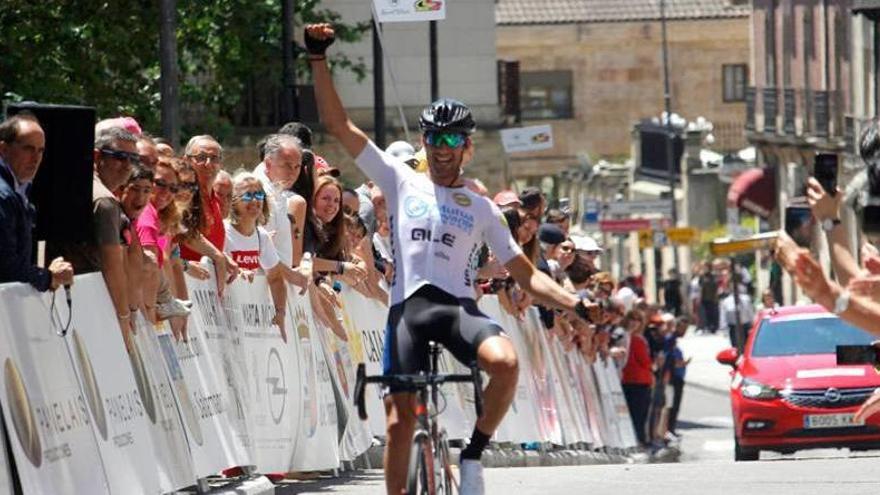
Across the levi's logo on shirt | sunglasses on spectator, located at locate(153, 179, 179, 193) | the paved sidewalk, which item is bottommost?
the paved sidewalk

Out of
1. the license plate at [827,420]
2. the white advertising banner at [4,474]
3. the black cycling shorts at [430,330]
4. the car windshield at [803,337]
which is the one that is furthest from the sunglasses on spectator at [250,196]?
the car windshield at [803,337]

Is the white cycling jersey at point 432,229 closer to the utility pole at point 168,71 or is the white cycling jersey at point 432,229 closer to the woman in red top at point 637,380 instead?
the utility pole at point 168,71

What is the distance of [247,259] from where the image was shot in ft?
52.7

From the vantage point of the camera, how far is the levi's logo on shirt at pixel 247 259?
1605 centimetres

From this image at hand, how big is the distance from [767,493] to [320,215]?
3468mm

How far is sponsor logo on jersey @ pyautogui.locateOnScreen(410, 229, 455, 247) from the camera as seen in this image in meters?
11.9

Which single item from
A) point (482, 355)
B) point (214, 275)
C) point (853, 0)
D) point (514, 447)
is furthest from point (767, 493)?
point (853, 0)

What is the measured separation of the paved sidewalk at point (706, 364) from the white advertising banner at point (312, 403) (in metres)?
28.6

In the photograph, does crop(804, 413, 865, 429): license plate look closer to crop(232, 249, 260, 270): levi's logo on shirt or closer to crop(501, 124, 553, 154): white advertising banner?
crop(232, 249, 260, 270): levi's logo on shirt

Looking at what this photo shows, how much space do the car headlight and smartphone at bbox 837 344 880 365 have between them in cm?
1249

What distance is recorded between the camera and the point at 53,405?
12.0 metres

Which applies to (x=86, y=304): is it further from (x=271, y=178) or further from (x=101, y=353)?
(x=271, y=178)

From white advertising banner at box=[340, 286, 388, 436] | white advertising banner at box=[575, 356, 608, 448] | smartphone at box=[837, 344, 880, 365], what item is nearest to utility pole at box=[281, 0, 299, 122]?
white advertising banner at box=[575, 356, 608, 448]

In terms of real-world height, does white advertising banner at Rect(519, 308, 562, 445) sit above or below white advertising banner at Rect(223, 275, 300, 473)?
below
